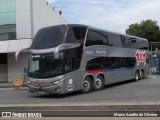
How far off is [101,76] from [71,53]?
3.64m

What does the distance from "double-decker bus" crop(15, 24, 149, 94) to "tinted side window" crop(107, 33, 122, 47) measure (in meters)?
0.07

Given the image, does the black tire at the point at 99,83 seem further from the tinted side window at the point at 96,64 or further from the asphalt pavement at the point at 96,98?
the asphalt pavement at the point at 96,98

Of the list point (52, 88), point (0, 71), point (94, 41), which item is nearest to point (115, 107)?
point (52, 88)

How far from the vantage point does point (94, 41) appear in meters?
22.0

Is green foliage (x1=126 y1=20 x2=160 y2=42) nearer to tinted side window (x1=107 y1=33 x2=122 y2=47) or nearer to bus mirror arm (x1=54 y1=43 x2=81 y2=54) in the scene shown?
tinted side window (x1=107 y1=33 x2=122 y2=47)

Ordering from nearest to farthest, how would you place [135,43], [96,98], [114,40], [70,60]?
[96,98] → [70,60] → [114,40] → [135,43]

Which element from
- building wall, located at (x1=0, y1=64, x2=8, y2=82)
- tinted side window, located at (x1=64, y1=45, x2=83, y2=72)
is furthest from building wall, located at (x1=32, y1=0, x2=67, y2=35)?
tinted side window, located at (x1=64, y1=45, x2=83, y2=72)

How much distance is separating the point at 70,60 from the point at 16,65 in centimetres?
1742

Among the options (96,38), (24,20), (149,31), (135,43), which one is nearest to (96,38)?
(96,38)

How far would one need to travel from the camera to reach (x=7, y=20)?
35125mm

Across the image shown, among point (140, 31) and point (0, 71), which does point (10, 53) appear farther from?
point (140, 31)

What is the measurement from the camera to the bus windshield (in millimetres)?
19078

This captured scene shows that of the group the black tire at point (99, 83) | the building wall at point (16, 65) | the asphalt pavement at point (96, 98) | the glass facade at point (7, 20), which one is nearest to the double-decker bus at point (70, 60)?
the black tire at point (99, 83)

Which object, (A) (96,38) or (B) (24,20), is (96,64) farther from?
(B) (24,20)
